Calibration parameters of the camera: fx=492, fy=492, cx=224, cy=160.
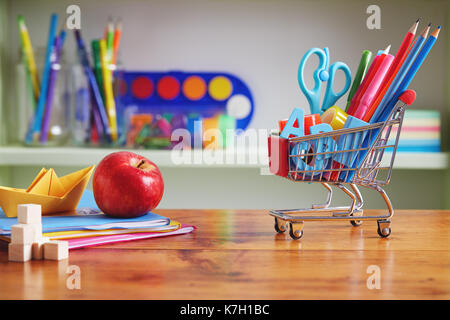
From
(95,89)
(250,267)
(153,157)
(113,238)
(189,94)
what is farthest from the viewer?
(189,94)

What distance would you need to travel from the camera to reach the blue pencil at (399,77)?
0.67m

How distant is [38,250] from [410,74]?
54 centimetres

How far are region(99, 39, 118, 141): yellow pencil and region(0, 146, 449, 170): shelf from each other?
0.52ft

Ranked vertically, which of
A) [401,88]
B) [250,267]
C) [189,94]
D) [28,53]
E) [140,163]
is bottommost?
[250,267]

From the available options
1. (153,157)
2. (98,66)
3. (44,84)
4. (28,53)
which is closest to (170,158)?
(153,157)

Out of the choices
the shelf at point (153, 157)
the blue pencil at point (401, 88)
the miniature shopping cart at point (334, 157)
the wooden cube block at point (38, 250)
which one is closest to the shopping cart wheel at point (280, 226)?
the miniature shopping cart at point (334, 157)

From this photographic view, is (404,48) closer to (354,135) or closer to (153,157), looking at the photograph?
(354,135)

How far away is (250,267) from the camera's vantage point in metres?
0.55

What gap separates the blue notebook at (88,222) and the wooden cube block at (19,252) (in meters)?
0.07

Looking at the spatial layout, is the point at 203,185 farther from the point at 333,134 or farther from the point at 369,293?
the point at 369,293

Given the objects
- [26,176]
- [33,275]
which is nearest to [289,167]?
[33,275]

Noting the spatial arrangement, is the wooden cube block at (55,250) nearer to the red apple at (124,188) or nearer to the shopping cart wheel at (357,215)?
the red apple at (124,188)

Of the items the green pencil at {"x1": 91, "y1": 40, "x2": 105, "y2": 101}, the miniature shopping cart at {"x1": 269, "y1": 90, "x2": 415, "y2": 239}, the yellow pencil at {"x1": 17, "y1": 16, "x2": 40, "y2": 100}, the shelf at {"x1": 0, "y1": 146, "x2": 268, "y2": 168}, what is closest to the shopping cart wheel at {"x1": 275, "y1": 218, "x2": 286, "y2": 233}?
the miniature shopping cart at {"x1": 269, "y1": 90, "x2": 415, "y2": 239}

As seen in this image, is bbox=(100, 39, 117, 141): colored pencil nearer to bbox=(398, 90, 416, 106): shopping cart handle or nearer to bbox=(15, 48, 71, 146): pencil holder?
bbox=(15, 48, 71, 146): pencil holder
